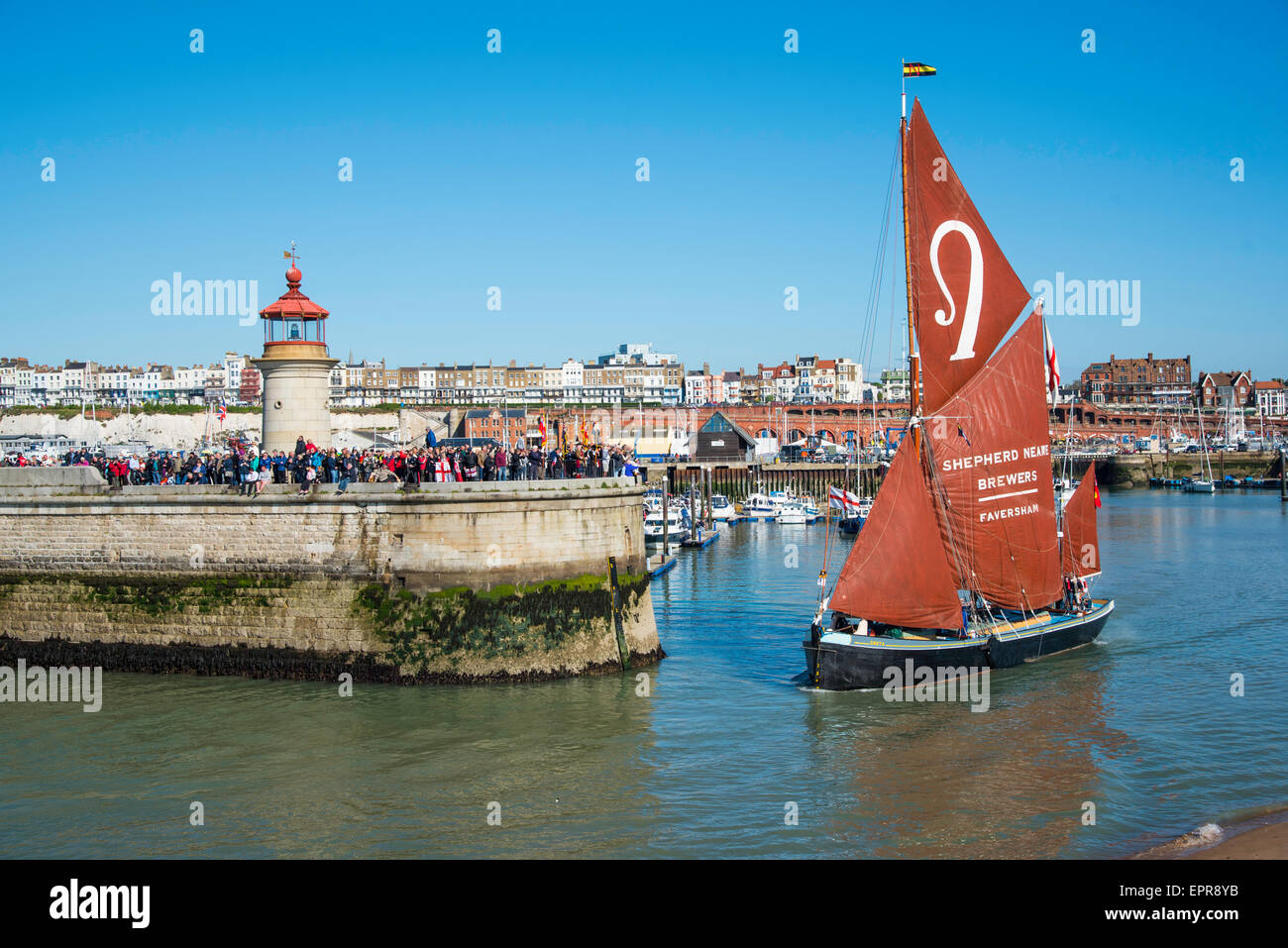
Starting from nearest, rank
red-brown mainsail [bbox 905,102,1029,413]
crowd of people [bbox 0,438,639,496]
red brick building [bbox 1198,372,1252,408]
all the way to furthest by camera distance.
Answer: crowd of people [bbox 0,438,639,496], red-brown mainsail [bbox 905,102,1029,413], red brick building [bbox 1198,372,1252,408]

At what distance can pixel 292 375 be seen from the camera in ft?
96.1

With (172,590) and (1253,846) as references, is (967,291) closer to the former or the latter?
(1253,846)

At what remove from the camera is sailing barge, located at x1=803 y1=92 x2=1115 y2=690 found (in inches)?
911

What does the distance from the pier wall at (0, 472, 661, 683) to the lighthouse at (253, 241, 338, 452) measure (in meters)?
5.18

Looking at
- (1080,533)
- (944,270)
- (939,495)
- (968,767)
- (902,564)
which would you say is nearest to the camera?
(968,767)

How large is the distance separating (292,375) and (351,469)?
5442mm

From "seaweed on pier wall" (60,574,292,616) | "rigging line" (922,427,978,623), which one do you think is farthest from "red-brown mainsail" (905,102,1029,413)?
"seaweed on pier wall" (60,574,292,616)

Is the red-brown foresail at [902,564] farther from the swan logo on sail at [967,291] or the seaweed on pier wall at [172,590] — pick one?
the seaweed on pier wall at [172,590]

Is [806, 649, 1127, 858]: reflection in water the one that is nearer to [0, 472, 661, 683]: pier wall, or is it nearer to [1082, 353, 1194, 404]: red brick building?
[0, 472, 661, 683]: pier wall

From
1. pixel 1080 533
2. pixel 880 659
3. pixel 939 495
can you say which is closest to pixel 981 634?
pixel 880 659

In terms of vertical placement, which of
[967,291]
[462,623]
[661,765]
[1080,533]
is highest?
[967,291]
